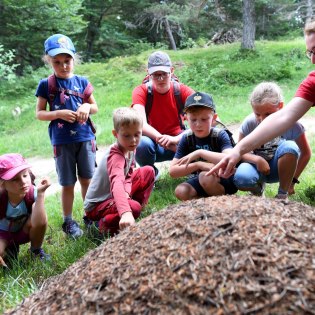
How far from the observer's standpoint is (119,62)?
58.5ft

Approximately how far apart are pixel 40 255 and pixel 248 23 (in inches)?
619

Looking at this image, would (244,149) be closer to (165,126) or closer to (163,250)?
(163,250)

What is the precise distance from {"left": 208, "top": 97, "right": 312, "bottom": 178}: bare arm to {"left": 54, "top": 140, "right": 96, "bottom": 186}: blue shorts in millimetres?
1704

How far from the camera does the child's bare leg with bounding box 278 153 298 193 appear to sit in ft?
12.0

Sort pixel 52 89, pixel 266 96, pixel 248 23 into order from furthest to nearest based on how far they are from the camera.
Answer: pixel 248 23, pixel 52 89, pixel 266 96

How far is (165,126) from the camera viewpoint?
200 inches

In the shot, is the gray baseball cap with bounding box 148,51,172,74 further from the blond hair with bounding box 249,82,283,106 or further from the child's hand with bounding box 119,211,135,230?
the child's hand with bounding box 119,211,135,230

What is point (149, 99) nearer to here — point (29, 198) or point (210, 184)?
point (210, 184)

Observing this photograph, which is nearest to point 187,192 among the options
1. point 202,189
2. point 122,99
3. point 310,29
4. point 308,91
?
point 202,189

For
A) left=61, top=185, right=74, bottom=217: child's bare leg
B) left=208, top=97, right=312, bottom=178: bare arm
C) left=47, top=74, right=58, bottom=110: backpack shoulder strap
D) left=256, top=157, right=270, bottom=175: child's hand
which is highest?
left=47, top=74, right=58, bottom=110: backpack shoulder strap

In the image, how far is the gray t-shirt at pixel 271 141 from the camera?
388 centimetres

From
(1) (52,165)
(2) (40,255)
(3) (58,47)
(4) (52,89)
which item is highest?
(3) (58,47)

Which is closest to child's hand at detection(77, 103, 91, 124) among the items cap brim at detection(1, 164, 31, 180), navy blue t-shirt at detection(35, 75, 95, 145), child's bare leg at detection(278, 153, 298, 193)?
navy blue t-shirt at detection(35, 75, 95, 145)

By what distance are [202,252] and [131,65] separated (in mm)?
15898
